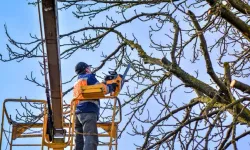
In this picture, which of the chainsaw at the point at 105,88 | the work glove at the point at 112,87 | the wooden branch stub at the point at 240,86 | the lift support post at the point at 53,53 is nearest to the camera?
the lift support post at the point at 53,53

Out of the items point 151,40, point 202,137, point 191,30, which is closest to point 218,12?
point 191,30

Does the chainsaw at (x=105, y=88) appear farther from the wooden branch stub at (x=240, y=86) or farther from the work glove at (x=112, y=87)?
the wooden branch stub at (x=240, y=86)

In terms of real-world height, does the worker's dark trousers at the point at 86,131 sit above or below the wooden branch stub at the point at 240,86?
below

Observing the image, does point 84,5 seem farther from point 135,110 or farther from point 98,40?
point 135,110

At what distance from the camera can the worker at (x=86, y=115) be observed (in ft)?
27.0

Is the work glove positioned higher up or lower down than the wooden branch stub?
higher up

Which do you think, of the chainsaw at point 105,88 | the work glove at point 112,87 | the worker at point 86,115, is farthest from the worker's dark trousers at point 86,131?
the work glove at point 112,87

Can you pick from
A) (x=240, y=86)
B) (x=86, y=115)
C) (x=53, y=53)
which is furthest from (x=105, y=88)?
(x=240, y=86)

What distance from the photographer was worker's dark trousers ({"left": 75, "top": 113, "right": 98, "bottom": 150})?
26.9 feet

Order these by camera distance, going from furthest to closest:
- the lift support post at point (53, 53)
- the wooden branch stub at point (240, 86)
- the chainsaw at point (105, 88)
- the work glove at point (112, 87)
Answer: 1. the work glove at point (112, 87)
2. the wooden branch stub at point (240, 86)
3. the chainsaw at point (105, 88)
4. the lift support post at point (53, 53)

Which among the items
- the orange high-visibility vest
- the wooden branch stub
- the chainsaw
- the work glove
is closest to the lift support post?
the orange high-visibility vest

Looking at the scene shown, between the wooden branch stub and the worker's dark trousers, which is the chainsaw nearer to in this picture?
the worker's dark trousers

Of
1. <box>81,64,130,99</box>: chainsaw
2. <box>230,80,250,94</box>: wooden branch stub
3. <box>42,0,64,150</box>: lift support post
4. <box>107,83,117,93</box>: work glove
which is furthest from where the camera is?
<box>107,83,117,93</box>: work glove

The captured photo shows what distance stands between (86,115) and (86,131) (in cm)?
24
